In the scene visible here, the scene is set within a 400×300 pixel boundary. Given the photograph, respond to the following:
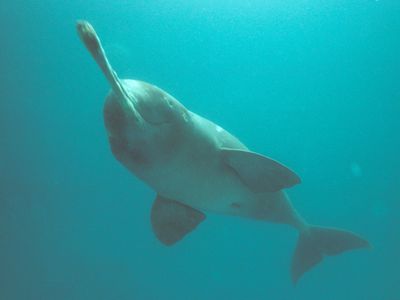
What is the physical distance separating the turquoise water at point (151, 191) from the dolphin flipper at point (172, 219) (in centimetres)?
983

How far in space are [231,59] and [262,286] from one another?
30.5 ft

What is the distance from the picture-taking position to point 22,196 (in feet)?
53.3

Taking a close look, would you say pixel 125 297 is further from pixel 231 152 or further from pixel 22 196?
pixel 231 152

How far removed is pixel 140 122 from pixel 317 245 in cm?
474

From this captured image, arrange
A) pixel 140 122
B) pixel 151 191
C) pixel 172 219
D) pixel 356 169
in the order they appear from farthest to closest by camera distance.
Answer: pixel 356 169, pixel 151 191, pixel 172 219, pixel 140 122

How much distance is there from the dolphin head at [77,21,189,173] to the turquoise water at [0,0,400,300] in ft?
35.6

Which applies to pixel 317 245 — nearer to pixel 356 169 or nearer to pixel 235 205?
pixel 235 205

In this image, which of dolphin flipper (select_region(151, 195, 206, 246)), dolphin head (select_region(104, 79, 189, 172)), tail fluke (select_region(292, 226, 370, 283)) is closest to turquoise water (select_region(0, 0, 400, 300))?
tail fluke (select_region(292, 226, 370, 283))

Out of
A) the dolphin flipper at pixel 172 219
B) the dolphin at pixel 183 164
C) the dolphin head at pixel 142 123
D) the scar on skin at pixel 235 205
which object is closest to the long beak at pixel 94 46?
the dolphin at pixel 183 164

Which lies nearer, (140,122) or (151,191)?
(140,122)

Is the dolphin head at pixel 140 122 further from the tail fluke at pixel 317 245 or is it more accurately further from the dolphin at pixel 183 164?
the tail fluke at pixel 317 245

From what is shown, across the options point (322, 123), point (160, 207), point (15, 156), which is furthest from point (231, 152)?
point (322, 123)

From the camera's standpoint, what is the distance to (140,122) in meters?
3.87

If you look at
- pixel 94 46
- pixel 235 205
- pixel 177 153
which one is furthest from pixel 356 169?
pixel 94 46
